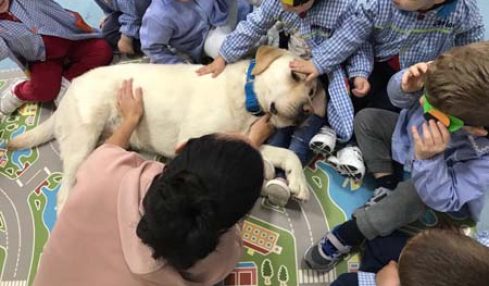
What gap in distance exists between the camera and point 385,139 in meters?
1.62

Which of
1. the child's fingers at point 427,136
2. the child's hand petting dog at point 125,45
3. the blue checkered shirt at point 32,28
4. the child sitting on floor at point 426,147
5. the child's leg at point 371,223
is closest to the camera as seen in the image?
the child sitting on floor at point 426,147

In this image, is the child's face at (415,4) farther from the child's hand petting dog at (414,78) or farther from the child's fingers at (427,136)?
the child's fingers at (427,136)

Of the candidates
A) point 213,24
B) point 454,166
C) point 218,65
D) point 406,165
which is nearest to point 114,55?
point 213,24

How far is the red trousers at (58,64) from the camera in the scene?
72.2 inches

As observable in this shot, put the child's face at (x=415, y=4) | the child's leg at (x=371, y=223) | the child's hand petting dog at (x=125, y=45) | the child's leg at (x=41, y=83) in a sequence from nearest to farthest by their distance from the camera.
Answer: the child's face at (x=415, y=4) < the child's leg at (x=371, y=223) < the child's leg at (x=41, y=83) < the child's hand petting dog at (x=125, y=45)

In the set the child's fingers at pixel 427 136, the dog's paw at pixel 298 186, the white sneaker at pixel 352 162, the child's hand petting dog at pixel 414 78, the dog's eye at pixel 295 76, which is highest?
the child's hand petting dog at pixel 414 78

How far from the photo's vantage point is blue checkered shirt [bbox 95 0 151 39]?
1.84 metres

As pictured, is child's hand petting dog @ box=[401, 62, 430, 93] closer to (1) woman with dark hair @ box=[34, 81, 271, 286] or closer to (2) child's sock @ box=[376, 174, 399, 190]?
(2) child's sock @ box=[376, 174, 399, 190]

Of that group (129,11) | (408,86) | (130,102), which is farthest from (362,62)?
(129,11)

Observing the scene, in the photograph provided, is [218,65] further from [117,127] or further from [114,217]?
[114,217]

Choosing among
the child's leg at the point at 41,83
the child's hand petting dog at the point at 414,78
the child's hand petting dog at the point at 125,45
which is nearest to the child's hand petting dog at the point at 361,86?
the child's hand petting dog at the point at 414,78

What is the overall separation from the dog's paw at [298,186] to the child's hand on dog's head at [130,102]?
0.53m

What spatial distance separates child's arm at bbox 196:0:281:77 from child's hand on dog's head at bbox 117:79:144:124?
217mm

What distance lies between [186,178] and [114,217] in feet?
0.87
